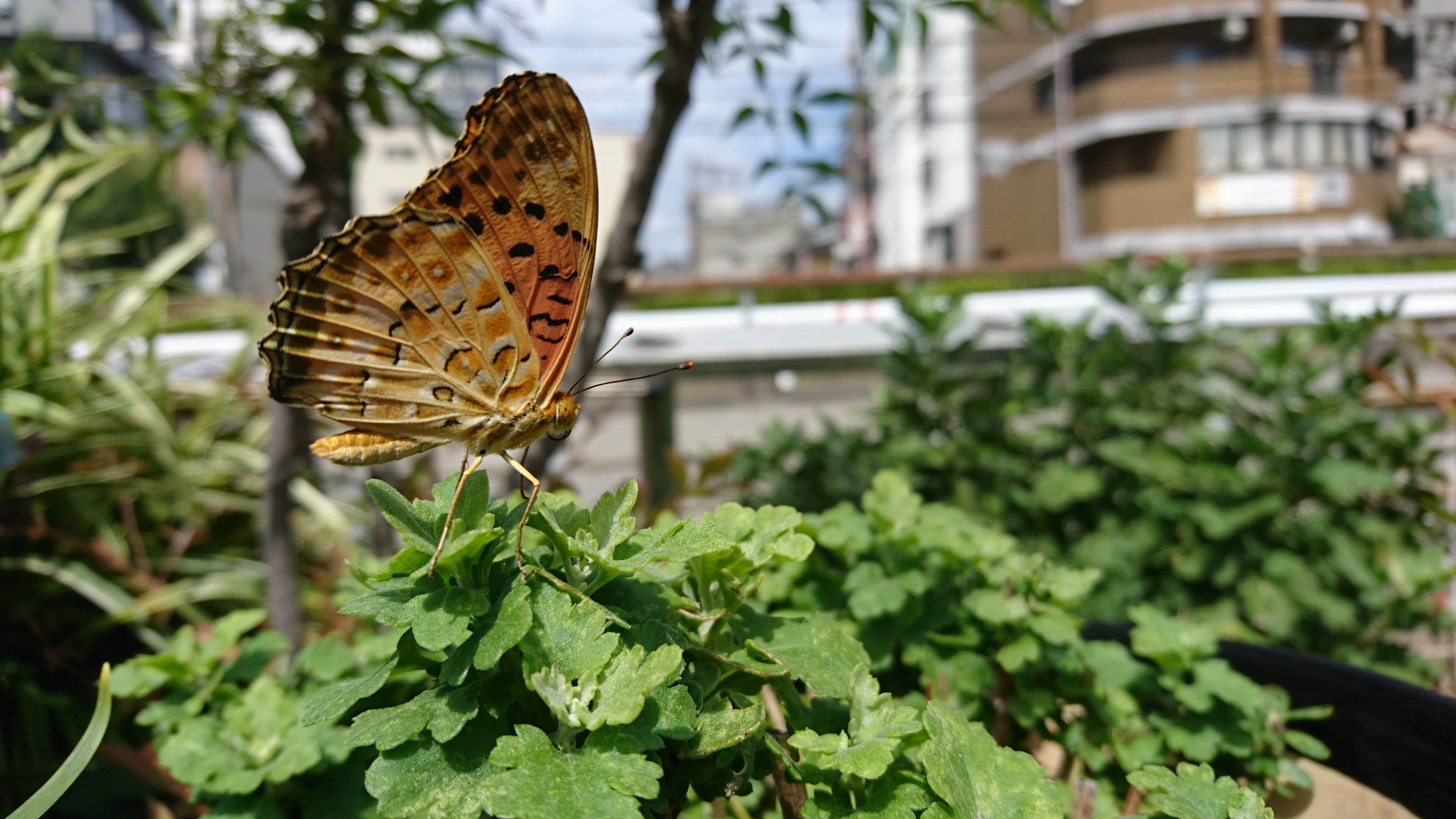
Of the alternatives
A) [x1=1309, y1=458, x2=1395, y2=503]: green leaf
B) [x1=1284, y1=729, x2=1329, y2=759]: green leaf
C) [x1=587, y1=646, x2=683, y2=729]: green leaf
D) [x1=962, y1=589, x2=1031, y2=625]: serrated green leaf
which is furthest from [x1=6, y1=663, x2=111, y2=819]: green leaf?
[x1=1309, y1=458, x2=1395, y2=503]: green leaf

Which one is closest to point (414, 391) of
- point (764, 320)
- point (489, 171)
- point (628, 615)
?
point (489, 171)

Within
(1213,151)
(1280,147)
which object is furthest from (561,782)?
(1213,151)

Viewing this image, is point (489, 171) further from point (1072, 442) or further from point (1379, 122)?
point (1379, 122)

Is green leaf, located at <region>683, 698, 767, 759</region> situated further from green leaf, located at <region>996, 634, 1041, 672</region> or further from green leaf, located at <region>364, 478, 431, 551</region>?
green leaf, located at <region>996, 634, 1041, 672</region>

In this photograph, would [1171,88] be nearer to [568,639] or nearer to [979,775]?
[979,775]

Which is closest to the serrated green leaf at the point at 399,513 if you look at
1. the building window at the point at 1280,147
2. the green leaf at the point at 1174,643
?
the green leaf at the point at 1174,643

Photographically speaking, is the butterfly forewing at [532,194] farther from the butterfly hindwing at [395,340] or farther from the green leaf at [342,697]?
the green leaf at [342,697]
